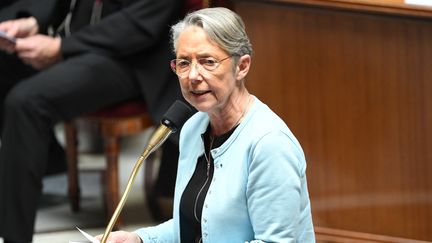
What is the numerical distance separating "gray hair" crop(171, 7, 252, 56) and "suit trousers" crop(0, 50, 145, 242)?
1823mm

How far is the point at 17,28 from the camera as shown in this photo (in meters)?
4.55

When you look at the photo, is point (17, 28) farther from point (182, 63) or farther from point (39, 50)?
point (182, 63)

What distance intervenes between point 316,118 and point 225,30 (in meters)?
1.32

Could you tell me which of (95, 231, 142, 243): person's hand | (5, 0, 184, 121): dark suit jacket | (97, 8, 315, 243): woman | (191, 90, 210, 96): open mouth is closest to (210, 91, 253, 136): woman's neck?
(97, 8, 315, 243): woman

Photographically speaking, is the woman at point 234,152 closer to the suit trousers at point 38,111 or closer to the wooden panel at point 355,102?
the wooden panel at point 355,102

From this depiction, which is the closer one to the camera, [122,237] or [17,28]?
[122,237]

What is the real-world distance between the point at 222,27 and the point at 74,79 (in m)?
1.90

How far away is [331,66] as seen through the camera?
147 inches

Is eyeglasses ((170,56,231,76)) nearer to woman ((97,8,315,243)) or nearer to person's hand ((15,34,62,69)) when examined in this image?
woman ((97,8,315,243))

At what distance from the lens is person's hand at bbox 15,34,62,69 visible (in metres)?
4.46

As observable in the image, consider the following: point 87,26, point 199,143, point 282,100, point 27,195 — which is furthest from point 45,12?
point 199,143

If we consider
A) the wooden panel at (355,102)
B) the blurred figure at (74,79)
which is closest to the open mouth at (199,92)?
the wooden panel at (355,102)

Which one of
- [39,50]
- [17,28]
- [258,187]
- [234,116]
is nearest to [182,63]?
[234,116]

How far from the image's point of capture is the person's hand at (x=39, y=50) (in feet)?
14.6
